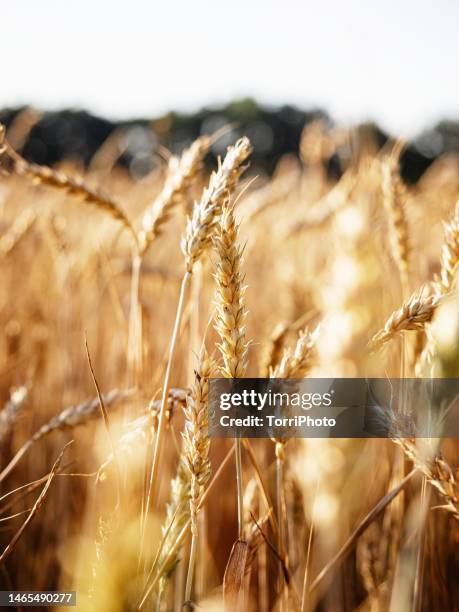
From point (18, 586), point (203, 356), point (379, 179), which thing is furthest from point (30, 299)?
point (203, 356)

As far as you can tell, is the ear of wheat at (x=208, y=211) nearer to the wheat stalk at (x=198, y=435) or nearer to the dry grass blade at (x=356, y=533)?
the wheat stalk at (x=198, y=435)

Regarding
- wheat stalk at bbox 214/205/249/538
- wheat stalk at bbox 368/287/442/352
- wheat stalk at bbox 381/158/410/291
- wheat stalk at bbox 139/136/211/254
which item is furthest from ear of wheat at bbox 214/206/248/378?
wheat stalk at bbox 381/158/410/291

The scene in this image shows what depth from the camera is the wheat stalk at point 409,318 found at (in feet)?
1.50

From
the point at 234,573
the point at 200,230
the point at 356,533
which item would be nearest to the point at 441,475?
the point at 356,533

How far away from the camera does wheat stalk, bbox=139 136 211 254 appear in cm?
74

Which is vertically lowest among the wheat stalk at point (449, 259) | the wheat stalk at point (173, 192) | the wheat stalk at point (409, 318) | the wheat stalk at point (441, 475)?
the wheat stalk at point (441, 475)

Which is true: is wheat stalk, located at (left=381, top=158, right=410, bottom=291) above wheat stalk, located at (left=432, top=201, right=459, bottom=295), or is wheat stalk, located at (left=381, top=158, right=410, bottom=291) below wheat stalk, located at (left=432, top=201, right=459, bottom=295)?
above

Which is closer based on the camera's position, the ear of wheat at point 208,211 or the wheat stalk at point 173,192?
the ear of wheat at point 208,211

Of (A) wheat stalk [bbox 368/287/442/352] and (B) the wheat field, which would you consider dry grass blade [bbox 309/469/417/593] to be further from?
(A) wheat stalk [bbox 368/287/442/352]

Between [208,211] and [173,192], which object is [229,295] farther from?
[173,192]

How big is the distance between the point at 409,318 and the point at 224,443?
0.81 m

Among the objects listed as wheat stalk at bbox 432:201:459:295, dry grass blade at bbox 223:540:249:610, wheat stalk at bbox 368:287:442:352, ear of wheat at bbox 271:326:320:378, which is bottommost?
dry grass blade at bbox 223:540:249:610

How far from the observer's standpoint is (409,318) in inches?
18.3

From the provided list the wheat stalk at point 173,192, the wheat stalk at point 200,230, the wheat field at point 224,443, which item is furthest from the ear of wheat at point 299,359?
the wheat stalk at point 173,192
